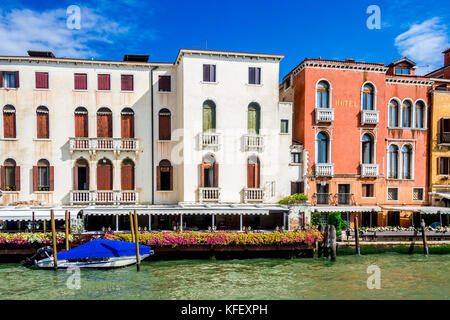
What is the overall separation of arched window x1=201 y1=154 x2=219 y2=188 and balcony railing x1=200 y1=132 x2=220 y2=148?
2.47ft

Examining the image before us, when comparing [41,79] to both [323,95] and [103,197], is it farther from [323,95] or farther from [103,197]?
[323,95]

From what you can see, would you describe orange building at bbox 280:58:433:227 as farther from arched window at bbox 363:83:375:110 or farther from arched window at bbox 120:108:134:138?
arched window at bbox 120:108:134:138

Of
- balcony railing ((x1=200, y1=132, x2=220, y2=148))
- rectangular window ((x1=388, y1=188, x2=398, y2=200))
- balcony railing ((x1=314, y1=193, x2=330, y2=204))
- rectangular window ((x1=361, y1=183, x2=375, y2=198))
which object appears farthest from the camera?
rectangular window ((x1=388, y1=188, x2=398, y2=200))

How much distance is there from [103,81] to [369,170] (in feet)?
66.6

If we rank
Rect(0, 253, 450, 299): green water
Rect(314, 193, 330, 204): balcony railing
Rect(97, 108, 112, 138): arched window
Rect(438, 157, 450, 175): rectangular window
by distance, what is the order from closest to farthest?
Rect(0, 253, 450, 299): green water < Rect(97, 108, 112, 138): arched window < Rect(314, 193, 330, 204): balcony railing < Rect(438, 157, 450, 175): rectangular window

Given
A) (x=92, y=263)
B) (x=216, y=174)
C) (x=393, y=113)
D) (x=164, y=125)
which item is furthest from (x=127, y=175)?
(x=393, y=113)

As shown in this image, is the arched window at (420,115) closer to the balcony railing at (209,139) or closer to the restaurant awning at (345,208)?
the restaurant awning at (345,208)

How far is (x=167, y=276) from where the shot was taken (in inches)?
640

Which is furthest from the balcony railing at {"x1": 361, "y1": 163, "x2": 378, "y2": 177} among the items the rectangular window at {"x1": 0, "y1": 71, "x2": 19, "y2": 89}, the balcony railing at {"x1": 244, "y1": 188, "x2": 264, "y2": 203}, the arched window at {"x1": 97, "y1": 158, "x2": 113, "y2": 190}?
the rectangular window at {"x1": 0, "y1": 71, "x2": 19, "y2": 89}

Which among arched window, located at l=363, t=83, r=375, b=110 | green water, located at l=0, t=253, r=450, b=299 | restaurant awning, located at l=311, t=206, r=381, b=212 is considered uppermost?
arched window, located at l=363, t=83, r=375, b=110

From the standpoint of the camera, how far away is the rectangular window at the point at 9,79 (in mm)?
22766

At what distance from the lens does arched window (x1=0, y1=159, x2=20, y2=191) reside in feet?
74.2
